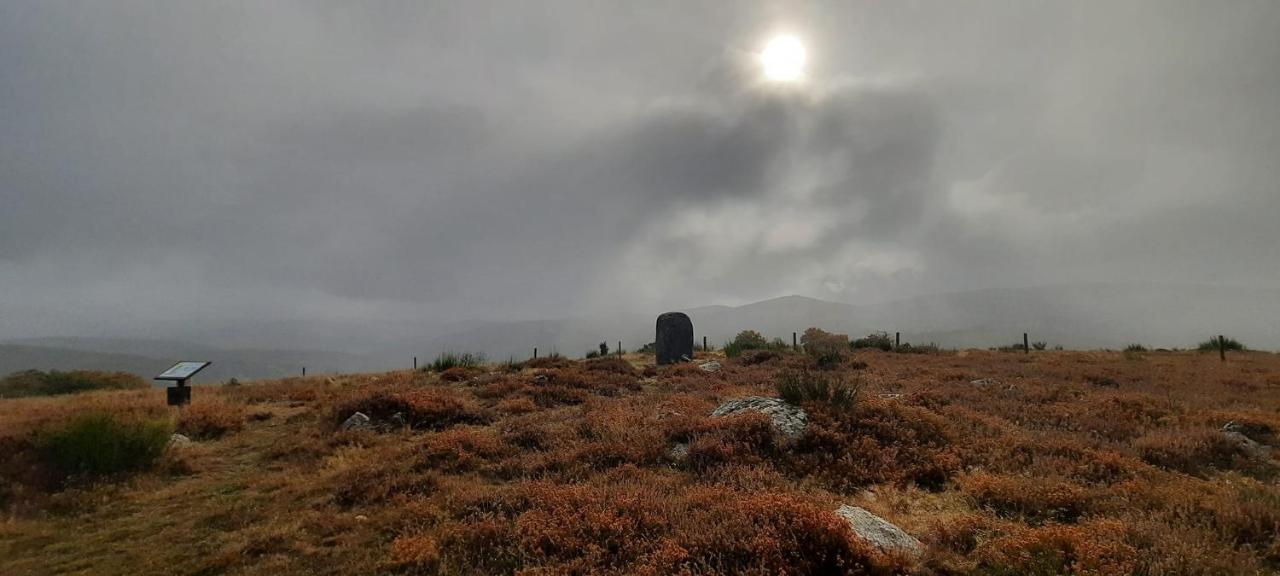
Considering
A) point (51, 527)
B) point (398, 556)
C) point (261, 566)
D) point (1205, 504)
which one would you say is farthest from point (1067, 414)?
point (51, 527)

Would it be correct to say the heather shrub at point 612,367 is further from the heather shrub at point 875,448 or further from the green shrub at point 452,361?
the heather shrub at point 875,448

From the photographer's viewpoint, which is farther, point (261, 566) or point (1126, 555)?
point (261, 566)

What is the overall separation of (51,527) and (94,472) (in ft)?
8.21

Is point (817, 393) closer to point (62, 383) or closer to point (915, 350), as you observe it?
point (915, 350)

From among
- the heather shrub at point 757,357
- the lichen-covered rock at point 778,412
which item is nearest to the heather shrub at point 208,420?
the lichen-covered rock at point 778,412

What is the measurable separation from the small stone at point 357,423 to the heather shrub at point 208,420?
3161mm

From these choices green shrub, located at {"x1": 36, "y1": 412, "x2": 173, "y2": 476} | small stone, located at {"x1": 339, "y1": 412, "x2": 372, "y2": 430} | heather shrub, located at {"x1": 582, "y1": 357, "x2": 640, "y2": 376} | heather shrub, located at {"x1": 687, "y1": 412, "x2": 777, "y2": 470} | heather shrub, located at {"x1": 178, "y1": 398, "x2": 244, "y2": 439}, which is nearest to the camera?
heather shrub, located at {"x1": 687, "y1": 412, "x2": 777, "y2": 470}

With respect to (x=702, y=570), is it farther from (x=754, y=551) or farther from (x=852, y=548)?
(x=852, y=548)

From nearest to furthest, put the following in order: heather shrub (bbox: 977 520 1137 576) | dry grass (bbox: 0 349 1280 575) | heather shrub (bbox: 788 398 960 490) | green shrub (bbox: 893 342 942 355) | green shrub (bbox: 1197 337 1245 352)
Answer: heather shrub (bbox: 977 520 1137 576), dry grass (bbox: 0 349 1280 575), heather shrub (bbox: 788 398 960 490), green shrub (bbox: 893 342 942 355), green shrub (bbox: 1197 337 1245 352)

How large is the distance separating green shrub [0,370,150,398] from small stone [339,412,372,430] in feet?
89.3

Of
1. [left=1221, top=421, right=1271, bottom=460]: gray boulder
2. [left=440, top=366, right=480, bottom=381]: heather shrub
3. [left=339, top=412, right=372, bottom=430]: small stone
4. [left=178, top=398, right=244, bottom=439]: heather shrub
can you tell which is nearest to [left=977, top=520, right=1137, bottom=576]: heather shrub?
[left=1221, top=421, right=1271, bottom=460]: gray boulder

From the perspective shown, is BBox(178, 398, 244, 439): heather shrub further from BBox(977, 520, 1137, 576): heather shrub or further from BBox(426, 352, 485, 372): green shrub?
BBox(977, 520, 1137, 576): heather shrub

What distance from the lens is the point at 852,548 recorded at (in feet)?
17.7

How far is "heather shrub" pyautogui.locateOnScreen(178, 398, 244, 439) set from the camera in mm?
13430
